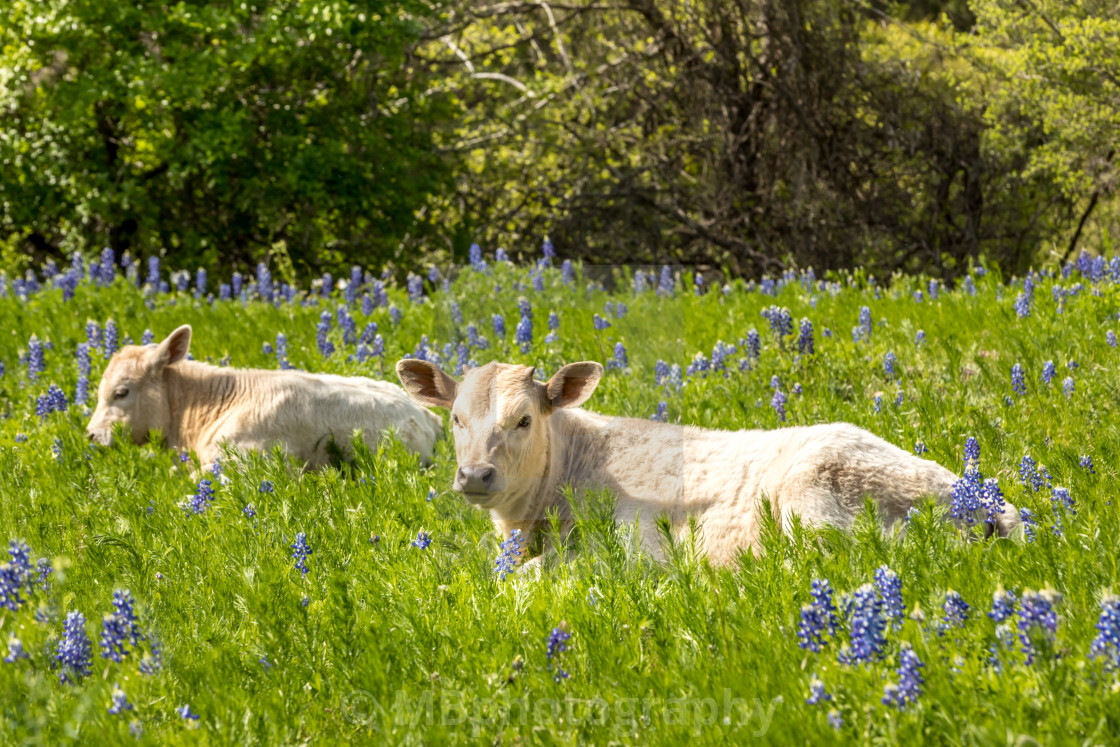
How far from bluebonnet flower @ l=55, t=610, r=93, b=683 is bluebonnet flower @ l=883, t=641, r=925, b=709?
8.77 ft

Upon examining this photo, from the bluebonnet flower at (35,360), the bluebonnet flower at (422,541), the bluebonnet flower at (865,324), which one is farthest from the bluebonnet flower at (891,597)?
the bluebonnet flower at (35,360)

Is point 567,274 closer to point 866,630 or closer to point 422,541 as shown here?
point 422,541

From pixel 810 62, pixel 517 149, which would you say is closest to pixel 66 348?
pixel 517 149

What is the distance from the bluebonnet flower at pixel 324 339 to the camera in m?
9.61

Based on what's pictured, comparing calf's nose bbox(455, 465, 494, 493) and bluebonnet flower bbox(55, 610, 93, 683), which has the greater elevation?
calf's nose bbox(455, 465, 494, 493)

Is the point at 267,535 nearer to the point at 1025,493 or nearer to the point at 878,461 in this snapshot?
the point at 878,461

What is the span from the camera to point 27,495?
645 centimetres

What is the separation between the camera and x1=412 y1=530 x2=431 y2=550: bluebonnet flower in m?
5.02

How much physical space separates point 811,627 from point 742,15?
15220 mm

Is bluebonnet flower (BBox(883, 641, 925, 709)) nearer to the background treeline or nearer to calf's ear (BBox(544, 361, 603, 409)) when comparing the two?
calf's ear (BBox(544, 361, 603, 409))

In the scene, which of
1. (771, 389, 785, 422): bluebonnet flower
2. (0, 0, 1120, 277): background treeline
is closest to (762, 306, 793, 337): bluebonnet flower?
(771, 389, 785, 422): bluebonnet flower

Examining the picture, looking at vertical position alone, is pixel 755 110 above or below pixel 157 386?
above

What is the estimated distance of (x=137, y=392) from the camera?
25.7 feet

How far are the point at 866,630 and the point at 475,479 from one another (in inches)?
85.0
